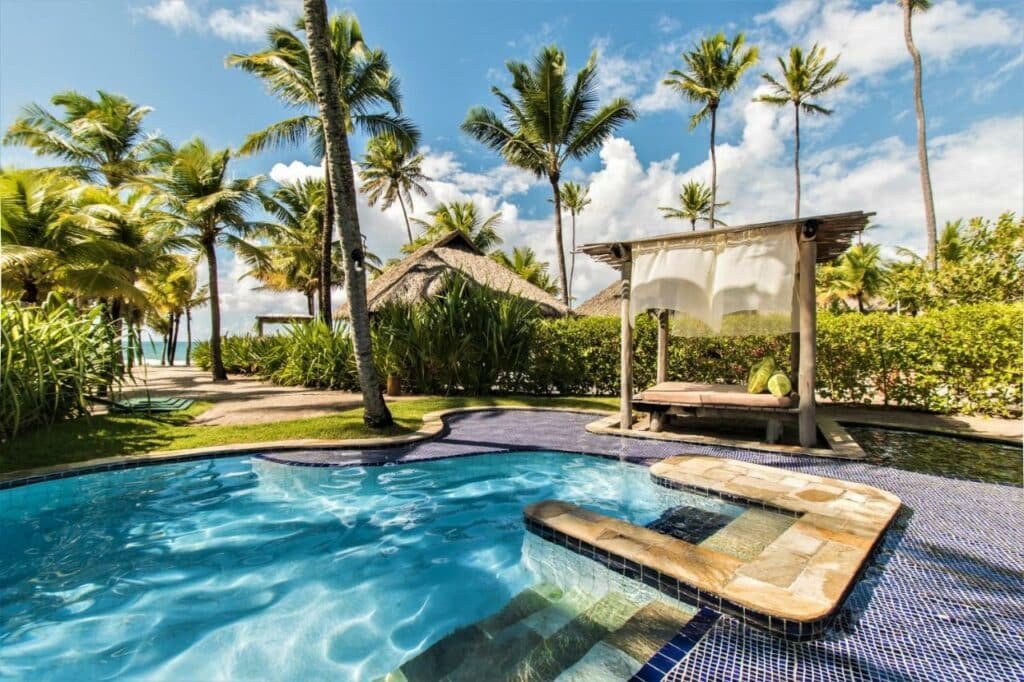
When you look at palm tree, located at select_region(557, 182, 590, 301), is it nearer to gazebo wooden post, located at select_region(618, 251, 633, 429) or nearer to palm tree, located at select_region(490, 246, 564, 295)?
palm tree, located at select_region(490, 246, 564, 295)

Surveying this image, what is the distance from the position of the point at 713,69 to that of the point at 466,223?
1789cm

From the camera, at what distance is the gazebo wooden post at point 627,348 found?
22.5ft

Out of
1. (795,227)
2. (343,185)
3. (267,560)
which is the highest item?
(343,185)

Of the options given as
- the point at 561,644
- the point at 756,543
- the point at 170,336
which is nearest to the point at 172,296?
the point at 170,336

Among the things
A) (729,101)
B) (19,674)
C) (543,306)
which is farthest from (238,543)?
(729,101)

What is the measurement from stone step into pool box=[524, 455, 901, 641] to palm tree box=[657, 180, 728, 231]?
114 ft

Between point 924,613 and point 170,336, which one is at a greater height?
point 170,336

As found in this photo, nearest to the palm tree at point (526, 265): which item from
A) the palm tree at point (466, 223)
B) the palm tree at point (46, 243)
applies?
the palm tree at point (466, 223)

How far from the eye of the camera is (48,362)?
6215 millimetres

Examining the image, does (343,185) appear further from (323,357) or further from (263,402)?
(323,357)

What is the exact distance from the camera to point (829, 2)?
10.1 m

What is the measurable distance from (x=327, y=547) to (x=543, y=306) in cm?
1090

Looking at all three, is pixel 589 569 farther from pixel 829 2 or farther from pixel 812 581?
pixel 829 2

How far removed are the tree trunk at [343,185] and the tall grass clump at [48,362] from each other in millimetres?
4076
